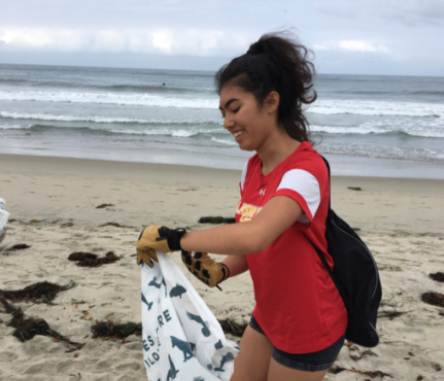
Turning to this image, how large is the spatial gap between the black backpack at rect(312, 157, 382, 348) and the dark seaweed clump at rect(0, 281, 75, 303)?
2.91 m

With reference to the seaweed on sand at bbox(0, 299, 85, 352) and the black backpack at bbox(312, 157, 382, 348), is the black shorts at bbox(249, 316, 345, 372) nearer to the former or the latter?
the black backpack at bbox(312, 157, 382, 348)

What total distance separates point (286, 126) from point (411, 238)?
4.78 metres

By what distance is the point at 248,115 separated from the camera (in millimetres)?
1632

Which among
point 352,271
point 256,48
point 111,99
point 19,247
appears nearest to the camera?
point 352,271

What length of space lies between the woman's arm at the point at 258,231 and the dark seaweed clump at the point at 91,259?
3.37 metres

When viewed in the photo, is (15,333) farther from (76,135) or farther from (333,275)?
(76,135)

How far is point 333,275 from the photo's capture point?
162 centimetres

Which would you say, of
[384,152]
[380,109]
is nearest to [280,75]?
[384,152]

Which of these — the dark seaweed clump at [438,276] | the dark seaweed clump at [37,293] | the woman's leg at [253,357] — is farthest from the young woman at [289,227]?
the dark seaweed clump at [438,276]

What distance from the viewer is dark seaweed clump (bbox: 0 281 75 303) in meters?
3.73

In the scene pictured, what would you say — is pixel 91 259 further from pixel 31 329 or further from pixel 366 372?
pixel 366 372

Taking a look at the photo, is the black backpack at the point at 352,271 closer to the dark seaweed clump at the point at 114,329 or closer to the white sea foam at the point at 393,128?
the dark seaweed clump at the point at 114,329

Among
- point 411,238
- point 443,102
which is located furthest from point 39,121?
point 443,102

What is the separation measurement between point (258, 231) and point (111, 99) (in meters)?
26.6
